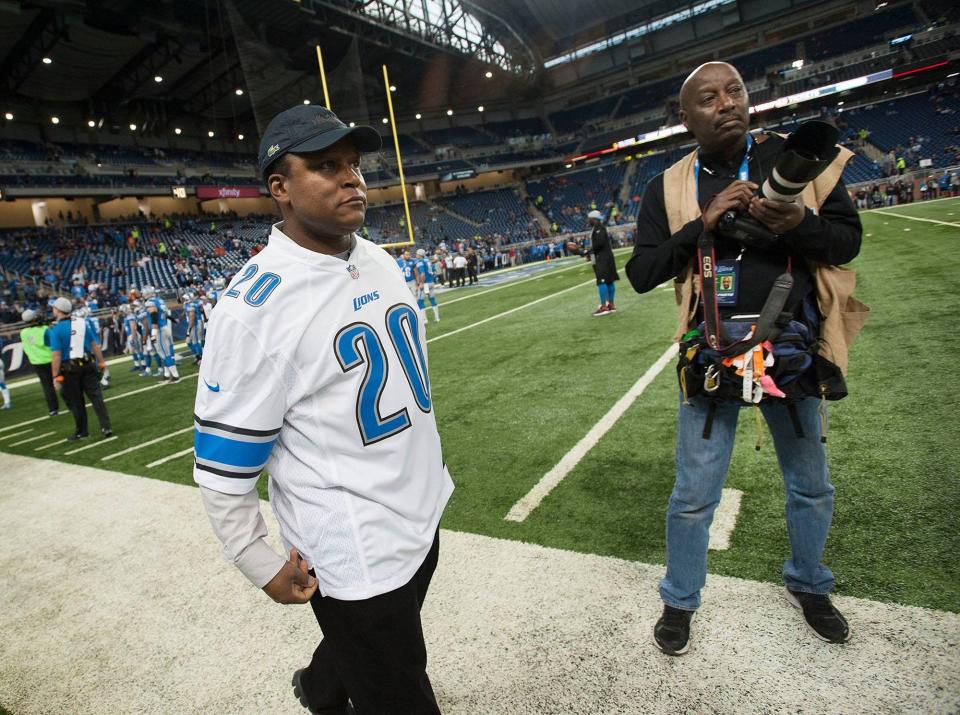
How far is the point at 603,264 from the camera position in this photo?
9625 mm

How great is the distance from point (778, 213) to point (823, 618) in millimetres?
1594

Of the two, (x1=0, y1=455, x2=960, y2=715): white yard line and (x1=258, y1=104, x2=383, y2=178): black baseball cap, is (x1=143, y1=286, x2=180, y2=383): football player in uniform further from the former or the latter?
(x1=258, y1=104, x2=383, y2=178): black baseball cap

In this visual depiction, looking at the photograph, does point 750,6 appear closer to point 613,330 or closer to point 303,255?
point 613,330

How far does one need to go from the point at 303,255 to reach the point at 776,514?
2859mm

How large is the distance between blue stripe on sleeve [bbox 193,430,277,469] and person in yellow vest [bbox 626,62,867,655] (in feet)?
5.01

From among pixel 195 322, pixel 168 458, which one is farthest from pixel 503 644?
pixel 195 322

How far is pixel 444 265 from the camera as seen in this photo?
2848 centimetres

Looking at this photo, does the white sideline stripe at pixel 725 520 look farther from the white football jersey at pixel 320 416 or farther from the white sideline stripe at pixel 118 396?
the white sideline stripe at pixel 118 396

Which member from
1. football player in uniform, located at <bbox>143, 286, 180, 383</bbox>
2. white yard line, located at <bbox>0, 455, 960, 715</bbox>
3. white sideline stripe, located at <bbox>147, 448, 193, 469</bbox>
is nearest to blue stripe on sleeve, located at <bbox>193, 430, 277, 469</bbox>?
white yard line, located at <bbox>0, 455, 960, 715</bbox>

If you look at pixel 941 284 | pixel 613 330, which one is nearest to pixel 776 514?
pixel 613 330

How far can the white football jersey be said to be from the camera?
134 cm

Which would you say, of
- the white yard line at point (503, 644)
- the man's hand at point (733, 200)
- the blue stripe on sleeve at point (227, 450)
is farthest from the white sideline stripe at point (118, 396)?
the man's hand at point (733, 200)

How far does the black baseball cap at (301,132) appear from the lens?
1.42m

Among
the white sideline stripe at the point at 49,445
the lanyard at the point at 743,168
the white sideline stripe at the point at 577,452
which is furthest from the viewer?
the white sideline stripe at the point at 49,445
